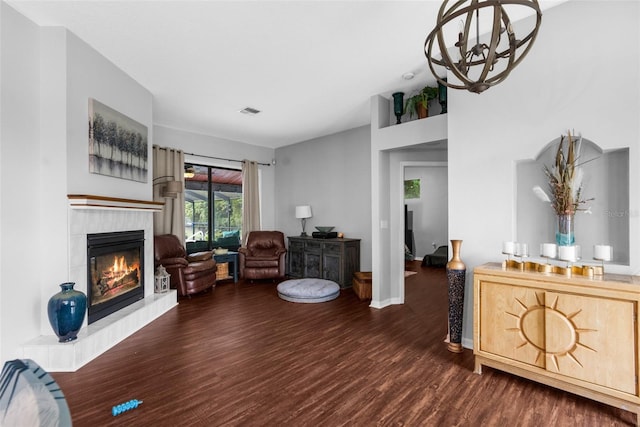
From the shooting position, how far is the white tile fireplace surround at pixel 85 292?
8.35 feet

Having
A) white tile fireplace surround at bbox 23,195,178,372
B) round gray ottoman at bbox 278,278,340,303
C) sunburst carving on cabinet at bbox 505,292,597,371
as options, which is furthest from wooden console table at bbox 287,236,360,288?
sunburst carving on cabinet at bbox 505,292,597,371

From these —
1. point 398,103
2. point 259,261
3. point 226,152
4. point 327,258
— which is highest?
point 398,103

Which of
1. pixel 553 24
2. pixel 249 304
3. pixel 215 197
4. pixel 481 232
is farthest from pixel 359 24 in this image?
pixel 215 197

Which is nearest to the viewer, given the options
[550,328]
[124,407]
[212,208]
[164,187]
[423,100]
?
[124,407]

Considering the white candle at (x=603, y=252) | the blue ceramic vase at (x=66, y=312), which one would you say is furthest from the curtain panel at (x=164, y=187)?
the white candle at (x=603, y=252)

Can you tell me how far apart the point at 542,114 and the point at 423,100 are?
1.46 meters

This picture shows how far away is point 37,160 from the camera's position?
2697 millimetres

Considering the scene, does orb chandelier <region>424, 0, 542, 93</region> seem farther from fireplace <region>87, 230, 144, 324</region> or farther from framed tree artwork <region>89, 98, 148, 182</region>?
fireplace <region>87, 230, 144, 324</region>

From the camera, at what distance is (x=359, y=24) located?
104 inches

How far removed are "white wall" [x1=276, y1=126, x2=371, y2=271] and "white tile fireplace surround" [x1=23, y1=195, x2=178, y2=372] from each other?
3.15 m

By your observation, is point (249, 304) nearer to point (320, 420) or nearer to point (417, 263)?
point (320, 420)

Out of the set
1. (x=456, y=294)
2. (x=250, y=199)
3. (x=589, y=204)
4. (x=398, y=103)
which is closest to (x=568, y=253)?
(x=589, y=204)

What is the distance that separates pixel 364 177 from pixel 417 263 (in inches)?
147

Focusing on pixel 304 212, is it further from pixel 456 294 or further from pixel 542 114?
pixel 542 114
